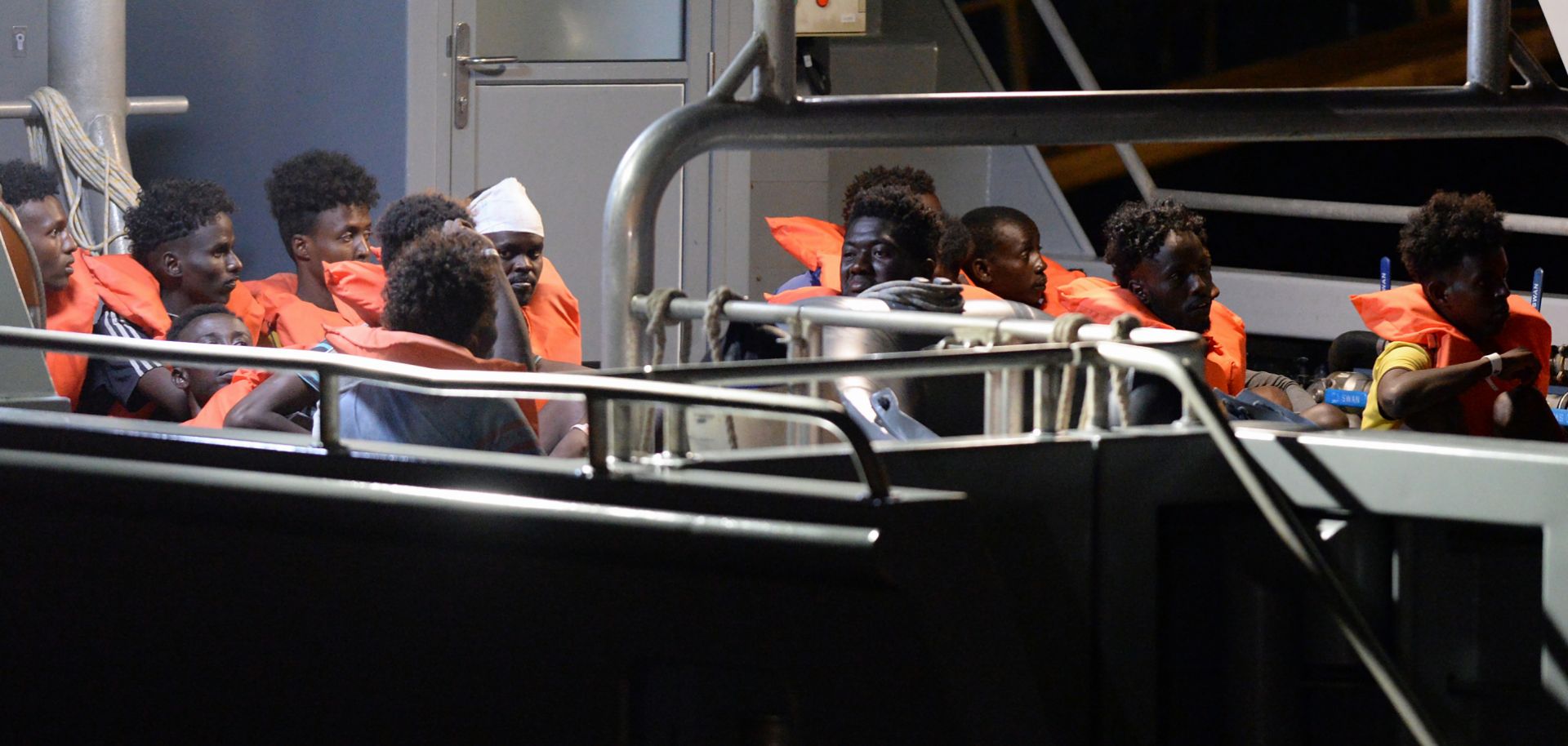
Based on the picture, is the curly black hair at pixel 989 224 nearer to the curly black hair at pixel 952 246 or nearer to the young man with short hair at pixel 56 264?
the curly black hair at pixel 952 246

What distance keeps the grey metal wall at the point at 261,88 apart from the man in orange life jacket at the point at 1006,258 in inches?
100

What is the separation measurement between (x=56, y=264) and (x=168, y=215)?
1.09 feet

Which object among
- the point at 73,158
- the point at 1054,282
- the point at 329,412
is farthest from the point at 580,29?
the point at 329,412

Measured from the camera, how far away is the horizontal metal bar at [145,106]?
20.0 feet

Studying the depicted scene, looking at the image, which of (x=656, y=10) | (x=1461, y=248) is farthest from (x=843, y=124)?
(x=656, y=10)

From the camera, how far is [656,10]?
6.90 m

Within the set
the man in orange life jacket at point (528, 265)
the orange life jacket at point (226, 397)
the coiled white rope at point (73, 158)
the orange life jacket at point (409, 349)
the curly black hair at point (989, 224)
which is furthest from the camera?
the coiled white rope at point (73, 158)

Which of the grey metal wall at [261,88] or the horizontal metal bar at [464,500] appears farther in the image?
the grey metal wall at [261,88]

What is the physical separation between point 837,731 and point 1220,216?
24.4 ft

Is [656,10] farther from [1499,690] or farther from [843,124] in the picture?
[1499,690]

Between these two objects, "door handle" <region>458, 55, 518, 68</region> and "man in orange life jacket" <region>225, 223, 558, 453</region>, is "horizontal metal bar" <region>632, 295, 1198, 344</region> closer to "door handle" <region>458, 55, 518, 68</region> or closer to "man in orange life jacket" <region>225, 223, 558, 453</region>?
"man in orange life jacket" <region>225, 223, 558, 453</region>

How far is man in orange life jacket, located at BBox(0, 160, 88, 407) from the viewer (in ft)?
12.1

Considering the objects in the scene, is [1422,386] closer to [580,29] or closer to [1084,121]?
[1084,121]

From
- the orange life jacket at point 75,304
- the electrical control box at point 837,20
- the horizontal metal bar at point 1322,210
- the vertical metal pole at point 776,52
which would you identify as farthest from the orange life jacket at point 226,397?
the horizontal metal bar at point 1322,210
